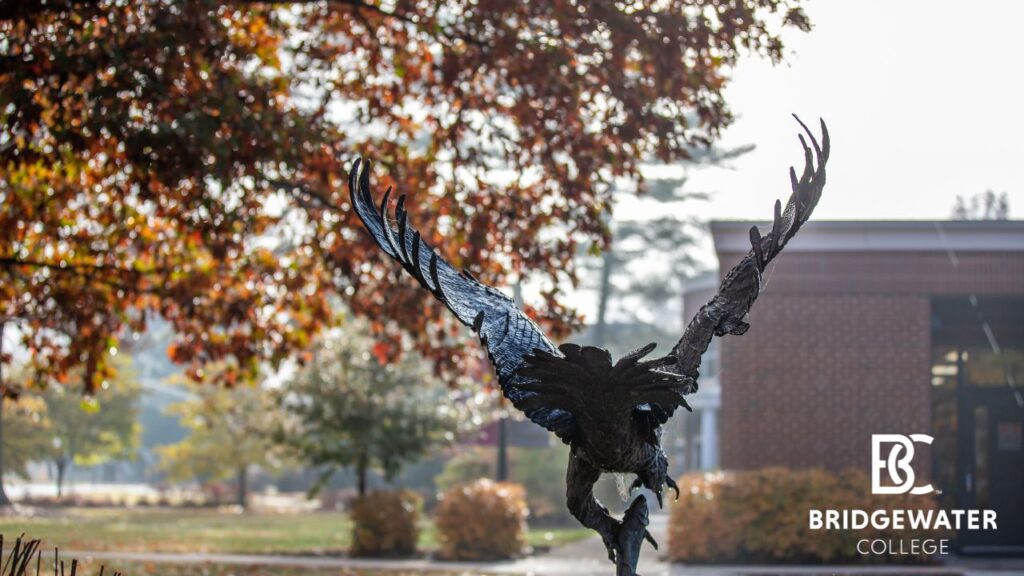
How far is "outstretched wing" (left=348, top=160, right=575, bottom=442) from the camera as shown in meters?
5.23

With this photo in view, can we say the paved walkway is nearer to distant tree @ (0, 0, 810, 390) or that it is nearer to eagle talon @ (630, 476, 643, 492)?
distant tree @ (0, 0, 810, 390)

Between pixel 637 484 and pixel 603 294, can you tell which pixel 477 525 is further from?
pixel 603 294

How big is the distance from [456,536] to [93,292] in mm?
7775

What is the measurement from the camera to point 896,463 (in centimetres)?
2011

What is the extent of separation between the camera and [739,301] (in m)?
5.65

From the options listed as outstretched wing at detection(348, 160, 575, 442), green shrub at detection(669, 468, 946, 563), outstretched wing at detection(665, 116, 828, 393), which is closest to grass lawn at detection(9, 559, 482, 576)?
green shrub at detection(669, 468, 946, 563)

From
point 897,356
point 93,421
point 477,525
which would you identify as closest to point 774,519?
point 897,356

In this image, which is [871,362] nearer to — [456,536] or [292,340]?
[456,536]

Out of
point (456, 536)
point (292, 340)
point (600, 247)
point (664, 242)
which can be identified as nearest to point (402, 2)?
point (600, 247)

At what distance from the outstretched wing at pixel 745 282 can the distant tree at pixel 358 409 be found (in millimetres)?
18360

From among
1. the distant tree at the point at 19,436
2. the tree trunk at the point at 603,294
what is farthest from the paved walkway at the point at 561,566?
the tree trunk at the point at 603,294

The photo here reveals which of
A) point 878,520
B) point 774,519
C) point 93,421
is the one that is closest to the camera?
point 878,520

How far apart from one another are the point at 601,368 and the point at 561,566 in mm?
14387

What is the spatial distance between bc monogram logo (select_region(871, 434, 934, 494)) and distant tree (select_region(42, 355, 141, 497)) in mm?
24997
